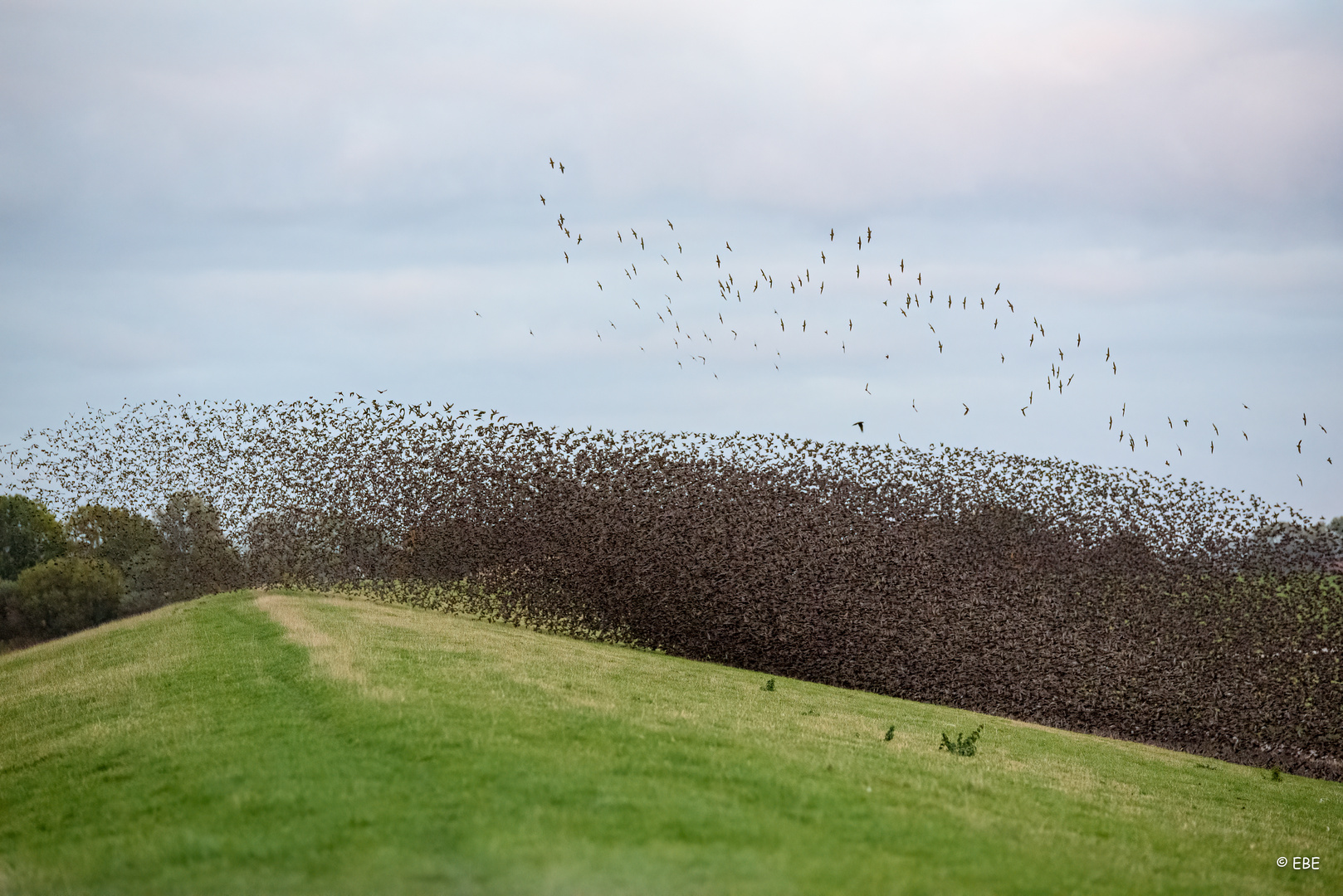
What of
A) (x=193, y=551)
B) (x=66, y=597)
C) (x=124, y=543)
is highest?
(x=193, y=551)

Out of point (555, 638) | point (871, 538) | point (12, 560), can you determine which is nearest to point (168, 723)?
point (555, 638)

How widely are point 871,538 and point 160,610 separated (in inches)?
1043

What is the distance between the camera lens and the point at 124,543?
217 feet

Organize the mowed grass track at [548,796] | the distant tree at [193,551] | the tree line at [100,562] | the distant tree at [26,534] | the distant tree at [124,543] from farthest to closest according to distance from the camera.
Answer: the distant tree at [26,534] < the distant tree at [124,543] < the tree line at [100,562] < the distant tree at [193,551] < the mowed grass track at [548,796]

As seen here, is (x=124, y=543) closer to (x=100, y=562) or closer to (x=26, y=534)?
(x=100, y=562)

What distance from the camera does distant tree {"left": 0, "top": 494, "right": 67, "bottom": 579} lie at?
72.3 metres

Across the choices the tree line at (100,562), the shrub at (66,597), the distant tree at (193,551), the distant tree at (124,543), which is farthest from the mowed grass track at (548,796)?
the shrub at (66,597)

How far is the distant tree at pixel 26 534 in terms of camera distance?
72.3m

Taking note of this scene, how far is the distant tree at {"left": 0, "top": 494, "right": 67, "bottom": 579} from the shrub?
41.8 feet

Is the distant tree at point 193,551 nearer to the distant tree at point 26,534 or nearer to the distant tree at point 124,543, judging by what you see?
the distant tree at point 124,543

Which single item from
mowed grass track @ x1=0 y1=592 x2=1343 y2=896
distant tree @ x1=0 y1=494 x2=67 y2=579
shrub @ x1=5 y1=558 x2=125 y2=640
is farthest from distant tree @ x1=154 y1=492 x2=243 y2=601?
mowed grass track @ x1=0 y1=592 x2=1343 y2=896

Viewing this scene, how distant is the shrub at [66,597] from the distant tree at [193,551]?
16.4 ft

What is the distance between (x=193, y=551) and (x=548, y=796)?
162 ft

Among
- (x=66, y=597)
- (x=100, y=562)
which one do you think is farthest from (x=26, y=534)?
(x=66, y=597)
